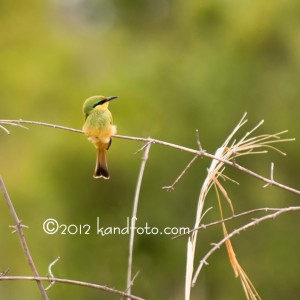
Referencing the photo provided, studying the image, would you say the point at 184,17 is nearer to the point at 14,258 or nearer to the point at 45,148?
the point at 45,148

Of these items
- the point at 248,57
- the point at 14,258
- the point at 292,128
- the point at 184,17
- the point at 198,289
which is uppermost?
the point at 184,17

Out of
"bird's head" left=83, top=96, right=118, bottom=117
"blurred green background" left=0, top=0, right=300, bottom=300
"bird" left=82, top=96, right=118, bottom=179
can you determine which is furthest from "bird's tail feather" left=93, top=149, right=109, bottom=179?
"blurred green background" left=0, top=0, right=300, bottom=300

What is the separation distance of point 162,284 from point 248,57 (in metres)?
2.04

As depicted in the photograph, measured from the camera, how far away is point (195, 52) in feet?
26.4

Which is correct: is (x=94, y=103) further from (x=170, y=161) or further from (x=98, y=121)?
(x=170, y=161)

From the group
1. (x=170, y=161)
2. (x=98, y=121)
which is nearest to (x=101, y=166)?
(x=98, y=121)

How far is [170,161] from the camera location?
701 centimetres

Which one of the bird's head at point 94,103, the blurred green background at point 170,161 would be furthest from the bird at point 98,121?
the blurred green background at point 170,161

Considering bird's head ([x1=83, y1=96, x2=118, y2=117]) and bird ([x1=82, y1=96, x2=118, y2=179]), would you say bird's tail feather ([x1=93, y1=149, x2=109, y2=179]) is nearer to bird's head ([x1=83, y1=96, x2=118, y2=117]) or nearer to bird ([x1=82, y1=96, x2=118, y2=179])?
bird ([x1=82, y1=96, x2=118, y2=179])

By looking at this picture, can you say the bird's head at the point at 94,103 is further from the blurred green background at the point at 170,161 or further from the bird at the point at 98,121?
the blurred green background at the point at 170,161

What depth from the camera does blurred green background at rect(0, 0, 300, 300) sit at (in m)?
6.83

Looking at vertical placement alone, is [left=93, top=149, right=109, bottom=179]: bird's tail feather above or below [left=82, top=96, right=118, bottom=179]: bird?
below

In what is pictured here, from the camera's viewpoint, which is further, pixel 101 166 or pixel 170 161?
pixel 170 161

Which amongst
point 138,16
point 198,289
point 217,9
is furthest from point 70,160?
point 138,16
